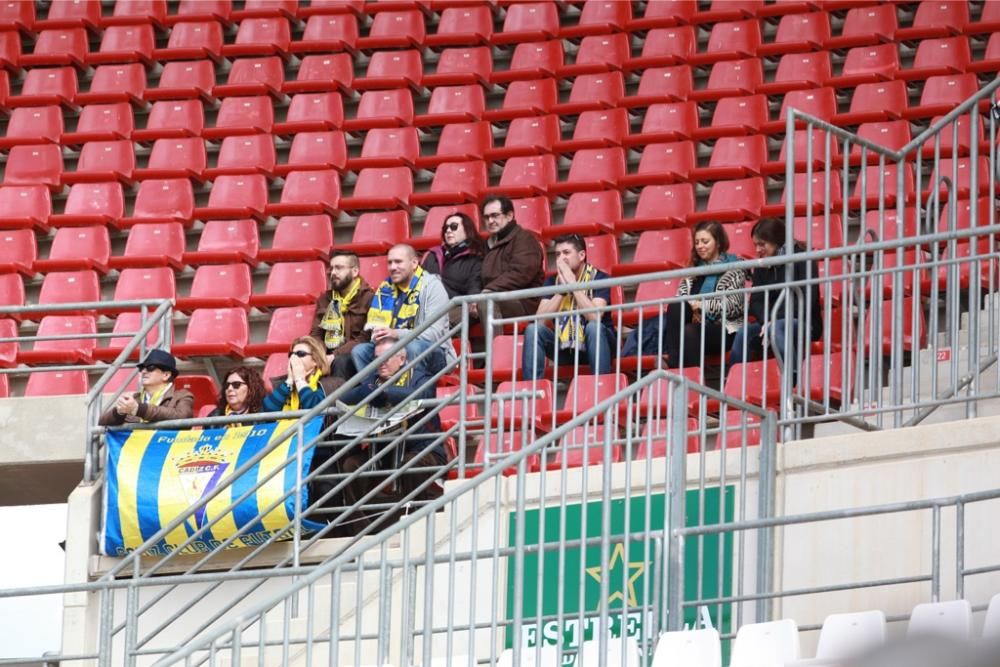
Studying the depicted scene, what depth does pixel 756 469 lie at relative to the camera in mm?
6211

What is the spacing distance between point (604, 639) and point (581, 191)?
545 centimetres

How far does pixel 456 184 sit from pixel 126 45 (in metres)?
3.41

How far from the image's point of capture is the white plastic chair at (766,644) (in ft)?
15.9

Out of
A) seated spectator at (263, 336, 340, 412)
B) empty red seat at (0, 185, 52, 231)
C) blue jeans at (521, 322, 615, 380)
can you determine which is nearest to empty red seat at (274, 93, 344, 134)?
empty red seat at (0, 185, 52, 231)

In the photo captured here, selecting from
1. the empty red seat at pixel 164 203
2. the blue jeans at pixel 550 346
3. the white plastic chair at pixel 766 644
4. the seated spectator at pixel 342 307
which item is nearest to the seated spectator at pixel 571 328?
the blue jeans at pixel 550 346

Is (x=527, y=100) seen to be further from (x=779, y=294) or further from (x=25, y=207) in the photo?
(x=779, y=294)

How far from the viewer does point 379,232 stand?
32.3ft

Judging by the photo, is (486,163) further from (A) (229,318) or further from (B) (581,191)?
(A) (229,318)

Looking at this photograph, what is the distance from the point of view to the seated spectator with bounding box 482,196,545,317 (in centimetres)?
813

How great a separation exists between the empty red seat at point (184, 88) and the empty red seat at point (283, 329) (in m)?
2.59

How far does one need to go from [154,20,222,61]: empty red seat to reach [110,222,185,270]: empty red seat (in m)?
2.08

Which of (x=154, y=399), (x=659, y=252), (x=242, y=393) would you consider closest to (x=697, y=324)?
(x=659, y=252)

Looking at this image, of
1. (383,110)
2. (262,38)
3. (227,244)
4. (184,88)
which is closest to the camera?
(227,244)

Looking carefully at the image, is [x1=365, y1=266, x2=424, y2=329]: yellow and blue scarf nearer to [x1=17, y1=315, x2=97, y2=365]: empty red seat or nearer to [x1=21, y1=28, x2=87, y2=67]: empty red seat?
[x1=17, y1=315, x2=97, y2=365]: empty red seat
